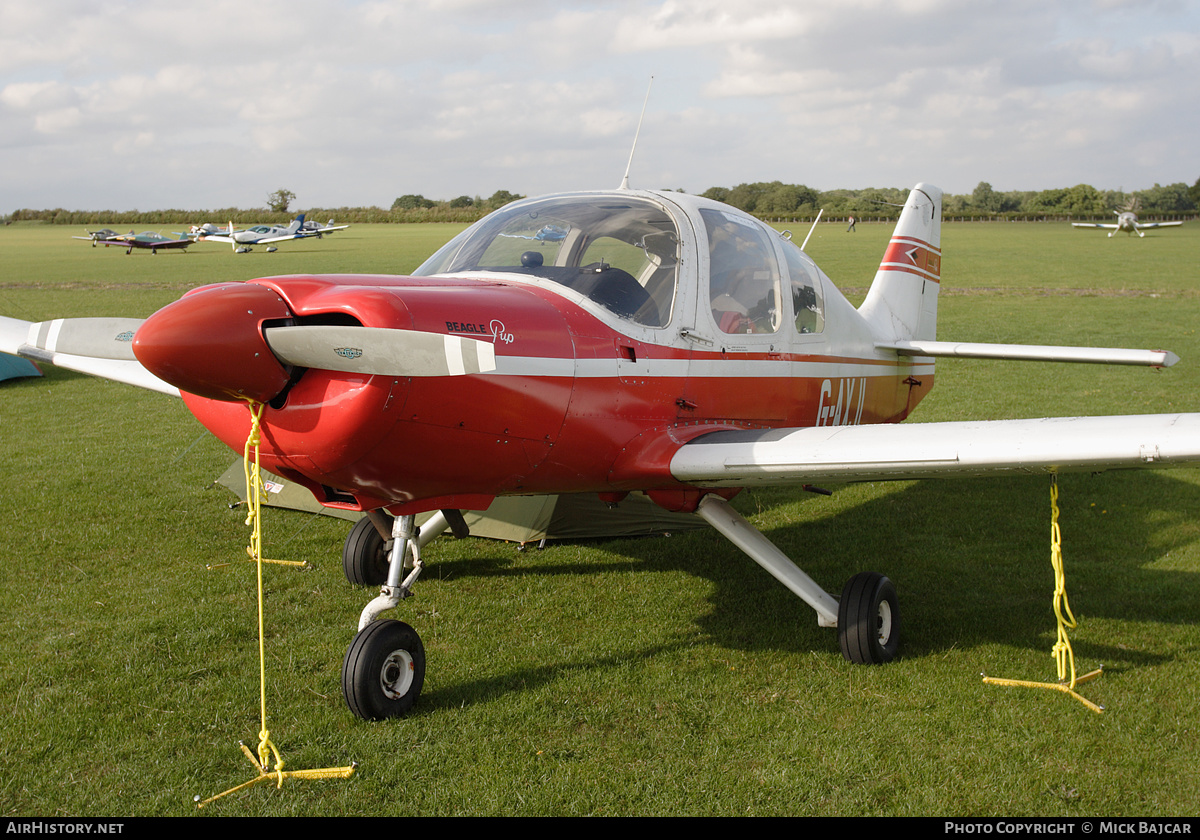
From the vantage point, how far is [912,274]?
7910 mm

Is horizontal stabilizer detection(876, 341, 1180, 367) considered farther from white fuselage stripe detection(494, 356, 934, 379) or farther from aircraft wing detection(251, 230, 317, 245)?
aircraft wing detection(251, 230, 317, 245)

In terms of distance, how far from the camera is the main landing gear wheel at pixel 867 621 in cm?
458

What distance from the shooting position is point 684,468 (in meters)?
4.25

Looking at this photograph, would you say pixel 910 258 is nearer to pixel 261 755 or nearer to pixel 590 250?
pixel 590 250

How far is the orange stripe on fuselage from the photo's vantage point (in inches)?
307

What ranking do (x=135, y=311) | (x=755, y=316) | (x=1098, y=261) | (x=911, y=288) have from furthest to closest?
(x=1098, y=261) < (x=135, y=311) < (x=911, y=288) < (x=755, y=316)

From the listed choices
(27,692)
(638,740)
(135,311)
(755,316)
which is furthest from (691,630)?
(135,311)

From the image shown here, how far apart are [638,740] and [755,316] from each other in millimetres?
2447

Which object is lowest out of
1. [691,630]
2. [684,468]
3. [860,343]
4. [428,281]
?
[691,630]

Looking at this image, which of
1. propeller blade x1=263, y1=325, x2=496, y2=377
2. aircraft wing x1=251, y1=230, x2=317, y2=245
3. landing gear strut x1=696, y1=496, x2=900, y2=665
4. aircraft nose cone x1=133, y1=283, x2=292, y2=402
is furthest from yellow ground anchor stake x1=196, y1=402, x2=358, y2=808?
aircraft wing x1=251, y1=230, x2=317, y2=245

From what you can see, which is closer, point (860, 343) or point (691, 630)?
point (691, 630)

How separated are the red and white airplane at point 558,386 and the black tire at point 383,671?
0.01 metres

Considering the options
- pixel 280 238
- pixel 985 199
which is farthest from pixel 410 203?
pixel 985 199
